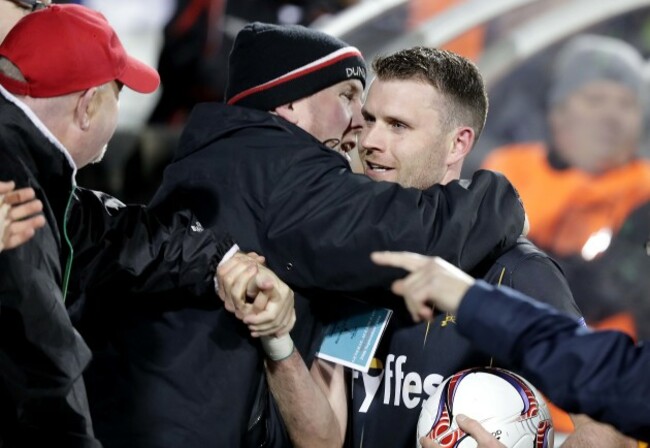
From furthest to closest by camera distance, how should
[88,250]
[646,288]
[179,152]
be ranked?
[646,288]
[179,152]
[88,250]

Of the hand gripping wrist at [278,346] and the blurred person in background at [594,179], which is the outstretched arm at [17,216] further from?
the blurred person in background at [594,179]

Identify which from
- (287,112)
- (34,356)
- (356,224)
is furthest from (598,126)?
(34,356)

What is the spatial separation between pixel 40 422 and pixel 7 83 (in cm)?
74

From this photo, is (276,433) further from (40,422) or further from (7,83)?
(7,83)

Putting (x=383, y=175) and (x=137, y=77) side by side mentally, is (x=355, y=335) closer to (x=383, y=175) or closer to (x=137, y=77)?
(x=383, y=175)

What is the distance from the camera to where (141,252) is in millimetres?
2492

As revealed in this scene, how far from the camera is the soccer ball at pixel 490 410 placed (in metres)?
2.34

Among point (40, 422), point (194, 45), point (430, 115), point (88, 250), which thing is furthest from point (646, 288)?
point (40, 422)

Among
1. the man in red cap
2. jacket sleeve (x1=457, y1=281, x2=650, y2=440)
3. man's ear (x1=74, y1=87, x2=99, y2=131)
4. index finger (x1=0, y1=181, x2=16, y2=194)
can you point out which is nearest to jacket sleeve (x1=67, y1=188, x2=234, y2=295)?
the man in red cap

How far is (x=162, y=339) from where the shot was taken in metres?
2.50

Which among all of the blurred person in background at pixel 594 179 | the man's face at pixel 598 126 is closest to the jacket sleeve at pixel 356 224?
the blurred person in background at pixel 594 179

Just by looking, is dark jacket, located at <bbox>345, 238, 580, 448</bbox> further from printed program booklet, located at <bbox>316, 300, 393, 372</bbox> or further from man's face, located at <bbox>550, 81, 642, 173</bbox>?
man's face, located at <bbox>550, 81, 642, 173</bbox>

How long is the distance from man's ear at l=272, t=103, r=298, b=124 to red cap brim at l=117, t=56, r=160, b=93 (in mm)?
327

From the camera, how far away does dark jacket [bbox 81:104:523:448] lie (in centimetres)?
237
